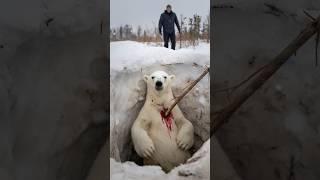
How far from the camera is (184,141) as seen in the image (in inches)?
96.1

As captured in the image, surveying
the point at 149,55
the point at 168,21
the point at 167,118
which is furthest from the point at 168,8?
the point at 167,118

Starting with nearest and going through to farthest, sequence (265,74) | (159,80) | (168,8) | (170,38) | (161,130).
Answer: (265,74) < (168,8) < (170,38) < (159,80) < (161,130)

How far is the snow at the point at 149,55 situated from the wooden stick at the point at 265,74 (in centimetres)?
40

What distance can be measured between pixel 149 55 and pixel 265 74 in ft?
2.38

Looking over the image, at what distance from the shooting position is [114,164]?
211 centimetres

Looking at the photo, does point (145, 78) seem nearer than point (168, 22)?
No

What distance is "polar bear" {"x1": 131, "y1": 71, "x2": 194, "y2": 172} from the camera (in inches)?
94.5

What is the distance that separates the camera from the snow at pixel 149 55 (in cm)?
223

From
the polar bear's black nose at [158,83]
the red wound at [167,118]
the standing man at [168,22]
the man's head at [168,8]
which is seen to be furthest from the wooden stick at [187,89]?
the man's head at [168,8]

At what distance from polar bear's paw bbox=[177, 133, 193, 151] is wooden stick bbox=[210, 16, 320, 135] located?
519mm

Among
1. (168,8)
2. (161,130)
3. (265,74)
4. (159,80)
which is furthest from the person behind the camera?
(161,130)

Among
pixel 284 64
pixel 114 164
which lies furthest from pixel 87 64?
pixel 284 64

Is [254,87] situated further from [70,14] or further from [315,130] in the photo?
[70,14]

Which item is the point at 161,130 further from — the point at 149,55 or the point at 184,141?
the point at 149,55
